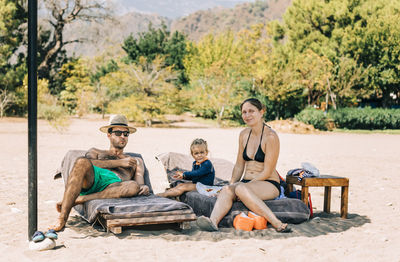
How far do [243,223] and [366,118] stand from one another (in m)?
24.7

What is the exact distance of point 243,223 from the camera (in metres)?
4.87

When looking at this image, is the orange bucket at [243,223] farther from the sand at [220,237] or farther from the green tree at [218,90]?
the green tree at [218,90]

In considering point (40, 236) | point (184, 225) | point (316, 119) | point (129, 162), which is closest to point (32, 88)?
point (40, 236)

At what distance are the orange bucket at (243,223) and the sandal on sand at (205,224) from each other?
281 mm

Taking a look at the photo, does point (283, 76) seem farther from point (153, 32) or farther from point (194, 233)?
point (194, 233)

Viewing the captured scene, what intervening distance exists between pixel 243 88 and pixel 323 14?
11.7 m

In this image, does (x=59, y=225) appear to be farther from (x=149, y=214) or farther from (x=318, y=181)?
(x=318, y=181)

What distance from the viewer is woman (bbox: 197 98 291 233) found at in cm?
482

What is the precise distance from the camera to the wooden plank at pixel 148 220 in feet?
14.3

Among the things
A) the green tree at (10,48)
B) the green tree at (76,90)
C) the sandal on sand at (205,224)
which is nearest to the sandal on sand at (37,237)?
the sandal on sand at (205,224)

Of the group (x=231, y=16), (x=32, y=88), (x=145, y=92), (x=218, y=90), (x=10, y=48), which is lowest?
(x=32, y=88)

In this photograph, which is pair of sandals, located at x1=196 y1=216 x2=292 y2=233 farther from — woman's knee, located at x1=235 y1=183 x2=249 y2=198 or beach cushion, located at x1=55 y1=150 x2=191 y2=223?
woman's knee, located at x1=235 y1=183 x2=249 y2=198

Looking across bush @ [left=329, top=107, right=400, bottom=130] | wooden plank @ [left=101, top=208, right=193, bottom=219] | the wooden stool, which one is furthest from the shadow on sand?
bush @ [left=329, top=107, right=400, bottom=130]

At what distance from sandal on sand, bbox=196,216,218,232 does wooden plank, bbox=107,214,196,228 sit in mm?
112
